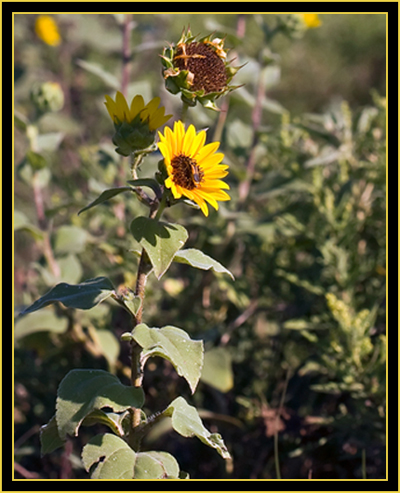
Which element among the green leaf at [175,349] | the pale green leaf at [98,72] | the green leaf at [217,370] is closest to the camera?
the green leaf at [175,349]

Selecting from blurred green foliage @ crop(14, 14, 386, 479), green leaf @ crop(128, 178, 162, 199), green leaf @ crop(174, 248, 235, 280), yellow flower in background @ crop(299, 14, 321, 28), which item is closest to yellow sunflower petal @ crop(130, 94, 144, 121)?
green leaf @ crop(128, 178, 162, 199)

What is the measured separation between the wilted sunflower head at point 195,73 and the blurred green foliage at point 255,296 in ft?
1.96

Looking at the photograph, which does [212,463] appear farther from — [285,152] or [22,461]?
[285,152]

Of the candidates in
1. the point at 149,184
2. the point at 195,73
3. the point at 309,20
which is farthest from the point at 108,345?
the point at 309,20

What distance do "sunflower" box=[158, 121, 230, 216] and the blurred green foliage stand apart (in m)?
0.52

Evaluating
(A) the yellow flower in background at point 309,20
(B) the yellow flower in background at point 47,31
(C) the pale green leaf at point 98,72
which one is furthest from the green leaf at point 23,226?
(B) the yellow flower in background at point 47,31

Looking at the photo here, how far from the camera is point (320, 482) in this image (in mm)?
1095

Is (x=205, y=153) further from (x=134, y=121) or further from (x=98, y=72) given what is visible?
(x=98, y=72)

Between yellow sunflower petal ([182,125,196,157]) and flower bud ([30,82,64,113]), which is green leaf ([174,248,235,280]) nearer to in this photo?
yellow sunflower petal ([182,125,196,157])

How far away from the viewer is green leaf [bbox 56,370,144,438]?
78 centimetres

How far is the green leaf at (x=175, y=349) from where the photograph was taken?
77 cm

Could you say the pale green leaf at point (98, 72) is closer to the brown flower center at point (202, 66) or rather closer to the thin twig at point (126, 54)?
the thin twig at point (126, 54)

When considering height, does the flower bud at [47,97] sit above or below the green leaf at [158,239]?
above
